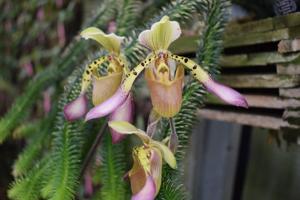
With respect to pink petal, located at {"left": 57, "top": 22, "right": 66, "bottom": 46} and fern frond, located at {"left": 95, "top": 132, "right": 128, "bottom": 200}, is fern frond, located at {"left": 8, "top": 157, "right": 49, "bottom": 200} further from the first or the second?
pink petal, located at {"left": 57, "top": 22, "right": 66, "bottom": 46}

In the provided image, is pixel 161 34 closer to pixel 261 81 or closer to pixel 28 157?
pixel 261 81

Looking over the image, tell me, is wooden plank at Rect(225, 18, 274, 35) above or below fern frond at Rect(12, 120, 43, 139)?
above

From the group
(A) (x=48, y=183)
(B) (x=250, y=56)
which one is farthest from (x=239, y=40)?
(A) (x=48, y=183)

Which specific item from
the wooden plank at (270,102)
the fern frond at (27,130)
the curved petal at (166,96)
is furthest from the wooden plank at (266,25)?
the fern frond at (27,130)

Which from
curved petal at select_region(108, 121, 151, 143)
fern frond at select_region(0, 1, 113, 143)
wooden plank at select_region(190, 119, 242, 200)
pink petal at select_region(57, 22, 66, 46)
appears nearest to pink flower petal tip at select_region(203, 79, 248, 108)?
curved petal at select_region(108, 121, 151, 143)

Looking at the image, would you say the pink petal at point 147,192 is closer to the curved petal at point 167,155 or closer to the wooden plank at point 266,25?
the curved petal at point 167,155

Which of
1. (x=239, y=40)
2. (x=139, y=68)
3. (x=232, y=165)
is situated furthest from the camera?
(x=232, y=165)

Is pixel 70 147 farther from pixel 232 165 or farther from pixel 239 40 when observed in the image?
Result: pixel 232 165
